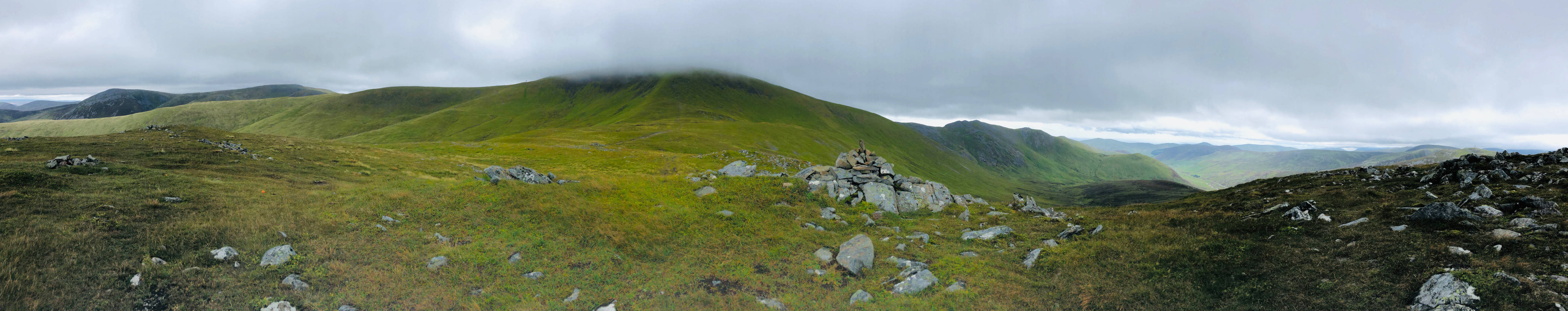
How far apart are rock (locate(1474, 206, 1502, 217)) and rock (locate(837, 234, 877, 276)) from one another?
1671 centimetres

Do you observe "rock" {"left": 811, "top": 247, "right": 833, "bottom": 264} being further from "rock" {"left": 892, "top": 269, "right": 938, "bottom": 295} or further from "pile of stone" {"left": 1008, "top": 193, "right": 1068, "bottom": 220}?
"pile of stone" {"left": 1008, "top": 193, "right": 1068, "bottom": 220}

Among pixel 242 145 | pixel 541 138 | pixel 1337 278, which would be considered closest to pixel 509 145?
pixel 541 138

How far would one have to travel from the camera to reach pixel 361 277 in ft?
38.9

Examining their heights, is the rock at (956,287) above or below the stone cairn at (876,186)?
below

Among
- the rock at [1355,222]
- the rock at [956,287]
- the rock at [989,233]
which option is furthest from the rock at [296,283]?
the rock at [1355,222]

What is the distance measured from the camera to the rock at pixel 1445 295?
876 cm

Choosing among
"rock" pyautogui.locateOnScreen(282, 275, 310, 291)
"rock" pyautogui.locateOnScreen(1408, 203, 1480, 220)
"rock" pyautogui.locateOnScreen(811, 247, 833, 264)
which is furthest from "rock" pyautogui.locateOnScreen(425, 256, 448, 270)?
"rock" pyautogui.locateOnScreen(1408, 203, 1480, 220)

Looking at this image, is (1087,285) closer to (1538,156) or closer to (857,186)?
(857,186)

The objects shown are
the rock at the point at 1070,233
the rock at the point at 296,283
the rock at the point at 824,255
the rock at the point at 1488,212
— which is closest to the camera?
the rock at the point at 296,283

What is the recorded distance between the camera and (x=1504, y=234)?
1105cm

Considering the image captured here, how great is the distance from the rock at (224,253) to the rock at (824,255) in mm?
15468

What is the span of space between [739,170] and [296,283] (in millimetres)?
23271

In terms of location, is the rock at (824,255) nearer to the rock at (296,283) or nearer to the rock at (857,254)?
the rock at (857,254)

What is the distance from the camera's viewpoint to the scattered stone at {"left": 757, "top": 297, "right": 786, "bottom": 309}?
12148 mm
